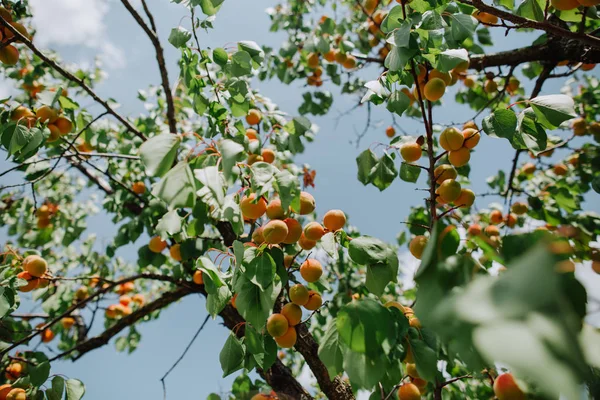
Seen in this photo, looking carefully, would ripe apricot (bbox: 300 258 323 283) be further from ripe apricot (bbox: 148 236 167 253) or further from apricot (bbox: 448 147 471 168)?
ripe apricot (bbox: 148 236 167 253)

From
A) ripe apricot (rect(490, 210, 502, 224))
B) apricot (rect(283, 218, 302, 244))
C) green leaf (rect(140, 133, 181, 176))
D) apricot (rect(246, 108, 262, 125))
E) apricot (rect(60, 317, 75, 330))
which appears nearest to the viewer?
green leaf (rect(140, 133, 181, 176))

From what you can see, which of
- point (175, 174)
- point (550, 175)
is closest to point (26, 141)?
point (175, 174)

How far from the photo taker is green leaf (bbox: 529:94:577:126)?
1039mm

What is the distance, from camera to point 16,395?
4.31 ft

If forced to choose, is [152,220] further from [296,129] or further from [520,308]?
[520,308]

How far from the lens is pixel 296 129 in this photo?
168 centimetres

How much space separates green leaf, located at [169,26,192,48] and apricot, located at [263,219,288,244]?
2.68 ft

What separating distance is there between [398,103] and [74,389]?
158 centimetres

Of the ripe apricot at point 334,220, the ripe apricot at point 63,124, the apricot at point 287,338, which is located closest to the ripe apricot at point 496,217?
the ripe apricot at point 334,220

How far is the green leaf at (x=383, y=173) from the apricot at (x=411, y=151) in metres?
0.10

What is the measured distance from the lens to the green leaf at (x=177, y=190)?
2.33ft

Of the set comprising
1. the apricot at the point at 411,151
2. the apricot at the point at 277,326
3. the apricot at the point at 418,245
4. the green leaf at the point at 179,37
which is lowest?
the apricot at the point at 277,326

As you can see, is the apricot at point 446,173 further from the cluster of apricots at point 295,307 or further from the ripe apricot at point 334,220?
the cluster of apricots at point 295,307

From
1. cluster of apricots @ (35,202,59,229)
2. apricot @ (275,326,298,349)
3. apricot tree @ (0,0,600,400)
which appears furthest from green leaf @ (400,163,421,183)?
cluster of apricots @ (35,202,59,229)
